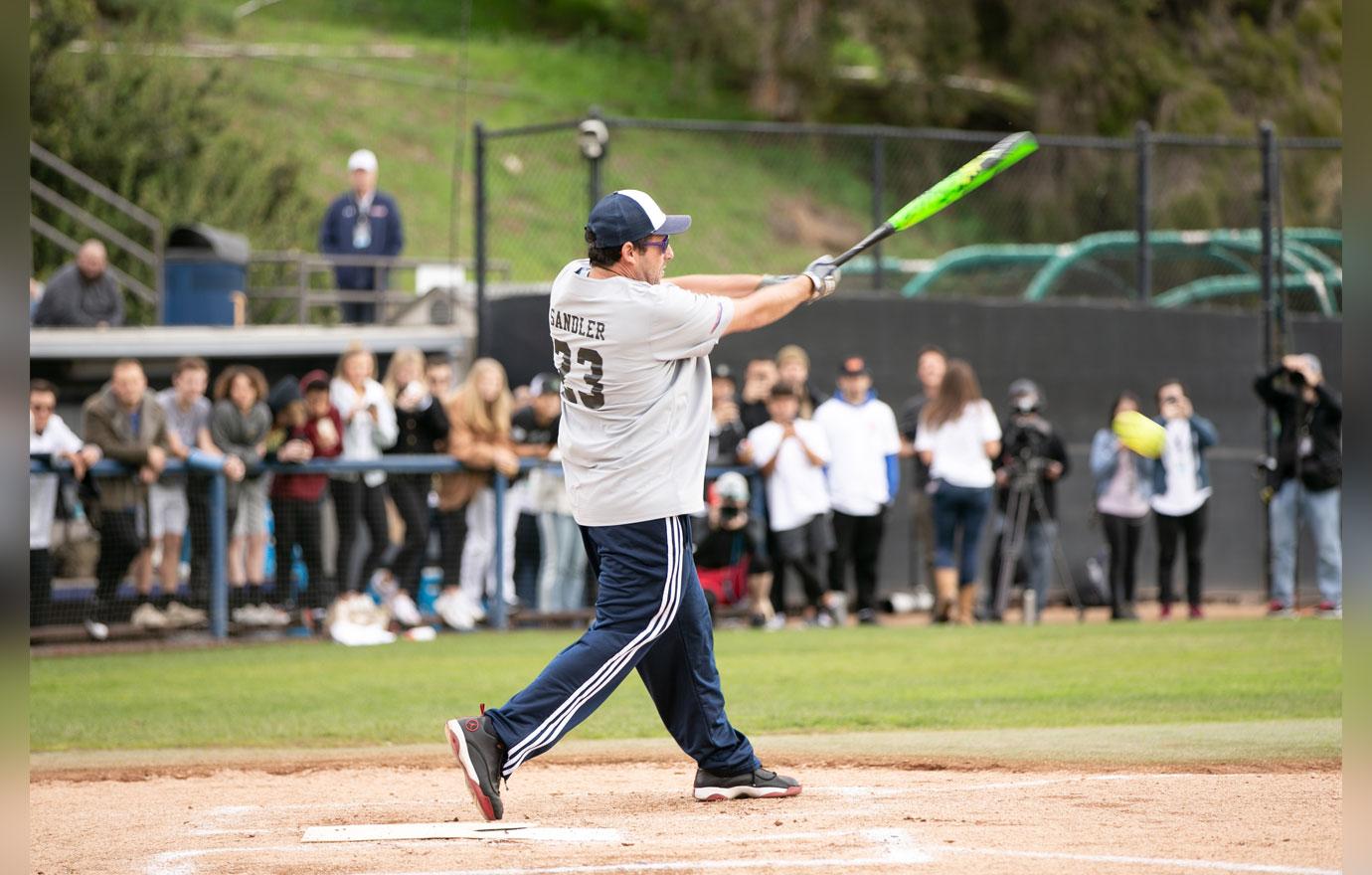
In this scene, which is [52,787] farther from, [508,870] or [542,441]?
[542,441]

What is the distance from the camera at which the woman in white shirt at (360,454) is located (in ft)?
43.4

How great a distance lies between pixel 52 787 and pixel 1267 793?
17.1 feet

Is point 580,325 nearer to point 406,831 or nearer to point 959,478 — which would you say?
point 406,831

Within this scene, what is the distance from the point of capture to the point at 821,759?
24.5 feet

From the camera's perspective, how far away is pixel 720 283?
678 centimetres

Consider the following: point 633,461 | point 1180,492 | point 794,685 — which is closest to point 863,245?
point 633,461

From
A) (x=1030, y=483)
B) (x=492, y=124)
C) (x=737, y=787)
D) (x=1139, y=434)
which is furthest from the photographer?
(x=492, y=124)

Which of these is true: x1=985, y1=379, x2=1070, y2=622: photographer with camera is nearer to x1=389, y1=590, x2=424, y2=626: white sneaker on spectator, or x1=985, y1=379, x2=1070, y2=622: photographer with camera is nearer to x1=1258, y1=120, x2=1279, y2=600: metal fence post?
x1=1258, y1=120, x2=1279, y2=600: metal fence post

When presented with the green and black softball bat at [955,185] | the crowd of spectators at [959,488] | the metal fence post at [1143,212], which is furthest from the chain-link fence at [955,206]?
the green and black softball bat at [955,185]

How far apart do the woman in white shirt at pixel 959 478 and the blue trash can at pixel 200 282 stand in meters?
7.94

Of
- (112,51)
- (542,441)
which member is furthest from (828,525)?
(112,51)

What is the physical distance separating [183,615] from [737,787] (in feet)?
26.0

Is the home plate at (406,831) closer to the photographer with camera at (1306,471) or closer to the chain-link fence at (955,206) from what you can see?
the chain-link fence at (955,206)

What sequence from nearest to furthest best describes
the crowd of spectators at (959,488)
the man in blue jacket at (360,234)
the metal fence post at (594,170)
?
the crowd of spectators at (959,488) → the metal fence post at (594,170) → the man in blue jacket at (360,234)
